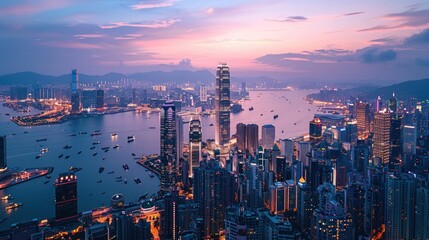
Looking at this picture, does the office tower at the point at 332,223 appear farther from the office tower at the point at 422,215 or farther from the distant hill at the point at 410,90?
the distant hill at the point at 410,90

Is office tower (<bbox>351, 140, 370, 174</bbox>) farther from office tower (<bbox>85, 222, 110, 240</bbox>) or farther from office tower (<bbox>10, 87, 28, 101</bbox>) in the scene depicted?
office tower (<bbox>10, 87, 28, 101</bbox>)

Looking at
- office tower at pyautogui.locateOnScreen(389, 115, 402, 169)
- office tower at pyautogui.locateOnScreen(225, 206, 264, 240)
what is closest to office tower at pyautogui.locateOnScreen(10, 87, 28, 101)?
office tower at pyautogui.locateOnScreen(389, 115, 402, 169)

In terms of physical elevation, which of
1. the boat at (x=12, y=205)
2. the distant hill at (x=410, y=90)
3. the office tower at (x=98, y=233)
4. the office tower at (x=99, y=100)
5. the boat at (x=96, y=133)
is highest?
Answer: the distant hill at (x=410, y=90)

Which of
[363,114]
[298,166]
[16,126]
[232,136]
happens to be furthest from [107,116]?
[298,166]

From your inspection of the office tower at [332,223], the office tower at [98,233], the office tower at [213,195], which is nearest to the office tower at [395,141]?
the office tower at [213,195]

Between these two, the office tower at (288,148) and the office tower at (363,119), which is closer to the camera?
the office tower at (288,148)

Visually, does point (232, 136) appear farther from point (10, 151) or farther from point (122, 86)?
point (122, 86)
